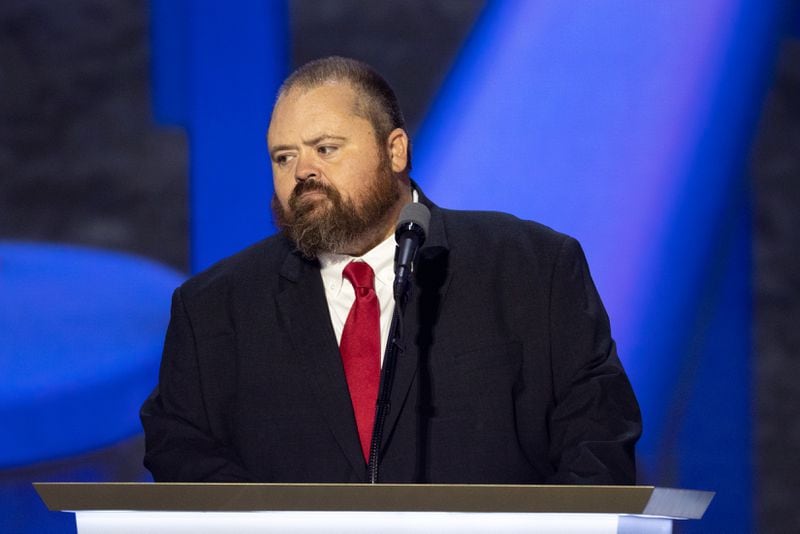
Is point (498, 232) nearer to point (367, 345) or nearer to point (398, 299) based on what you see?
point (367, 345)

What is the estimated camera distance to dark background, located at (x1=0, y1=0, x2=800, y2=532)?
138 inches

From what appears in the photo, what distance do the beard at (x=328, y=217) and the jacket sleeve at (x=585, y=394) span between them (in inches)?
17.5

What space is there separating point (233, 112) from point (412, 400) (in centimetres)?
143

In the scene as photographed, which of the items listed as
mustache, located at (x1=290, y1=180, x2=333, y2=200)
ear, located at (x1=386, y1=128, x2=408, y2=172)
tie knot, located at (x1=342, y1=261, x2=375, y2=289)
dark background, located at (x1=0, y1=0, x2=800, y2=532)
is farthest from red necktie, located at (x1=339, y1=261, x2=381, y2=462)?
dark background, located at (x1=0, y1=0, x2=800, y2=532)

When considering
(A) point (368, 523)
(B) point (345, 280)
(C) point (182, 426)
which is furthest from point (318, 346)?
(A) point (368, 523)

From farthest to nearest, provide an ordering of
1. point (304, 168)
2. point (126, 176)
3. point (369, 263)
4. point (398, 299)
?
point (126, 176) → point (369, 263) → point (304, 168) → point (398, 299)

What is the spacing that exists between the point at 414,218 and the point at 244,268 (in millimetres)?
916

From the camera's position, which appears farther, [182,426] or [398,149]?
[398,149]

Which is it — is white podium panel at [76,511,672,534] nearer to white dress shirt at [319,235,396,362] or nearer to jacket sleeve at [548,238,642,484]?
jacket sleeve at [548,238,642,484]

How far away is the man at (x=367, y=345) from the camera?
254cm

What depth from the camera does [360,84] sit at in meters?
2.79

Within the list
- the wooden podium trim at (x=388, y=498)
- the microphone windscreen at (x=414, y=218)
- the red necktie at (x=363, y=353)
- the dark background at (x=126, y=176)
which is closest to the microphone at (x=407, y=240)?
the microphone windscreen at (x=414, y=218)

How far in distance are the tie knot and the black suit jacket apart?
3.4 inches

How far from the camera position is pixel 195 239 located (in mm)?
3561
